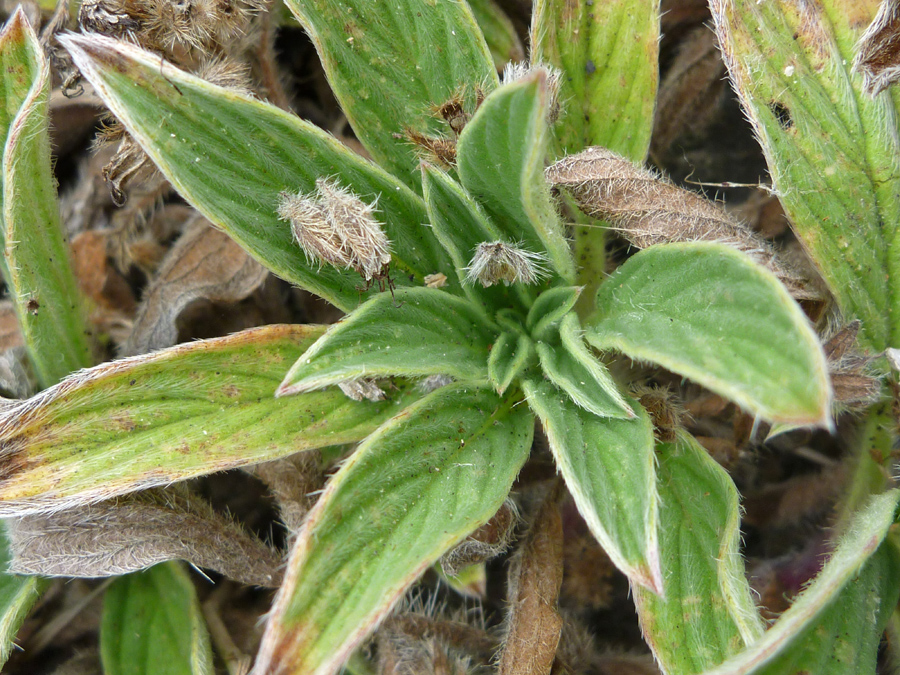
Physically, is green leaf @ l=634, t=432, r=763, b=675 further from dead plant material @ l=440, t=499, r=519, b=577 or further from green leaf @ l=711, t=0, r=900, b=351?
green leaf @ l=711, t=0, r=900, b=351

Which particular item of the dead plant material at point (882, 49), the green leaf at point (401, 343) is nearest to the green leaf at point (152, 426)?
the green leaf at point (401, 343)

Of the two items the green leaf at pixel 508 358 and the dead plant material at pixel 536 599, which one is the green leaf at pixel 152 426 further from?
the dead plant material at pixel 536 599

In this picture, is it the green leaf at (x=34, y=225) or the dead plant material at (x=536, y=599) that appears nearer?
the green leaf at (x=34, y=225)

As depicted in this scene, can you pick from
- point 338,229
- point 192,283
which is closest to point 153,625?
point 192,283

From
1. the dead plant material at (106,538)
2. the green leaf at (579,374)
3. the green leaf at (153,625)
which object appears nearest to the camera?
the green leaf at (579,374)

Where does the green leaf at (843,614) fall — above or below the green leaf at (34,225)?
below

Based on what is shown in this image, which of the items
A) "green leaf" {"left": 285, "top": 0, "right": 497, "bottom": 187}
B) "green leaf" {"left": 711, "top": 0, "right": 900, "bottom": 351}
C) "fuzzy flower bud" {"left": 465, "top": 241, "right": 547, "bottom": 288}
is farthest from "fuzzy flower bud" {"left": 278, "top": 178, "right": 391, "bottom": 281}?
"green leaf" {"left": 711, "top": 0, "right": 900, "bottom": 351}

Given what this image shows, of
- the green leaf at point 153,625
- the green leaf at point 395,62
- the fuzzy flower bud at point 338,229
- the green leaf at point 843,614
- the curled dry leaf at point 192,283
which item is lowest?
the green leaf at point 843,614

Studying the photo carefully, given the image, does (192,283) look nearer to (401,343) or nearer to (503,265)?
(401,343)
